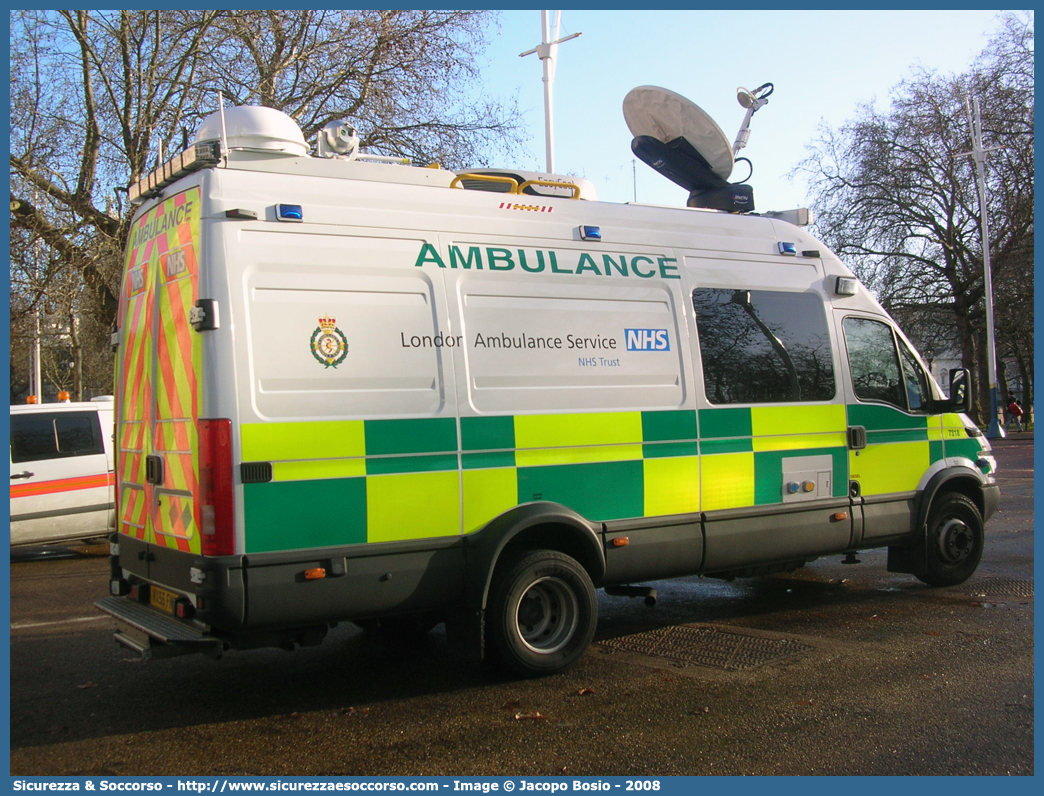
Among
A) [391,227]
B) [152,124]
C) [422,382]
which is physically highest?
[152,124]

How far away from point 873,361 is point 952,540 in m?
1.67

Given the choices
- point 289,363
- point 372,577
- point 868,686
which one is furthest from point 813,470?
point 289,363

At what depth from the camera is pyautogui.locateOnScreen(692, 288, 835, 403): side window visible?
6445 millimetres

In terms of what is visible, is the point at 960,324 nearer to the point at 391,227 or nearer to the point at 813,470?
the point at 813,470

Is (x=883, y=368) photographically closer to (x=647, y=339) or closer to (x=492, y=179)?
(x=647, y=339)

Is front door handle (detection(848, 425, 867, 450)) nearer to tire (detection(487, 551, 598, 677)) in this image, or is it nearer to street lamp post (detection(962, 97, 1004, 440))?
tire (detection(487, 551, 598, 677))

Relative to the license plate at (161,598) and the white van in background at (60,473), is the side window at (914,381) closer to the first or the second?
the license plate at (161,598)

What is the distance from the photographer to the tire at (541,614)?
530cm

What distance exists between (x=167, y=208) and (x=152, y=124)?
467 inches

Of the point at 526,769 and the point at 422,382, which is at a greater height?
the point at 422,382

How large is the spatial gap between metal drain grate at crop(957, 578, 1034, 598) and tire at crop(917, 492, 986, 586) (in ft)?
0.39

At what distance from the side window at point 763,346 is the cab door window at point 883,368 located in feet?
1.02

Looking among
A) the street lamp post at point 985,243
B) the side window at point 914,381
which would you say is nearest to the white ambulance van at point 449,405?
the side window at point 914,381

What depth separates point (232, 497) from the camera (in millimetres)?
4586
